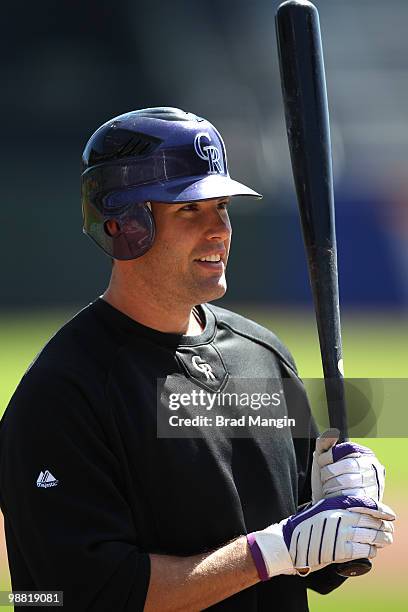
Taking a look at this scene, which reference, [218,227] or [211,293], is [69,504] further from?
[218,227]

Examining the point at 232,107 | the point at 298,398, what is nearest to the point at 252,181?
the point at 232,107

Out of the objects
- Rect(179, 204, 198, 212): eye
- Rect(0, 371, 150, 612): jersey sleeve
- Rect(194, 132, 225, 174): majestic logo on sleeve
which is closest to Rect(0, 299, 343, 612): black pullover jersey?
Rect(0, 371, 150, 612): jersey sleeve

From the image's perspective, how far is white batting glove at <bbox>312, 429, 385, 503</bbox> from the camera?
2459mm

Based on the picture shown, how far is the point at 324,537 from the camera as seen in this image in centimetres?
237

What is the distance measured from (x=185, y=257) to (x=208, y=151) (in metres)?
0.29

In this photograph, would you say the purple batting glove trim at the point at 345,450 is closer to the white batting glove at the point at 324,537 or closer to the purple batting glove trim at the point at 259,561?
the white batting glove at the point at 324,537

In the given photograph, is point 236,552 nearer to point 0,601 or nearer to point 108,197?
point 108,197

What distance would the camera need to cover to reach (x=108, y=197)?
8.83ft

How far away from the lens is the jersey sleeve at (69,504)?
234cm

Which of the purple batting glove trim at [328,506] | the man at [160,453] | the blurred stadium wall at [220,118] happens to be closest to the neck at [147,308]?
the man at [160,453]

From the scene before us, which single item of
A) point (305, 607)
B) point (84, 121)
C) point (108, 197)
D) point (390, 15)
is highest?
point (390, 15)

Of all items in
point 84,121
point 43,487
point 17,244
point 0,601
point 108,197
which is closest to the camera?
point 43,487

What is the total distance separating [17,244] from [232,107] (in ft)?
14.0

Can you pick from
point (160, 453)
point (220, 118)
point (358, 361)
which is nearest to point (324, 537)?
point (160, 453)
